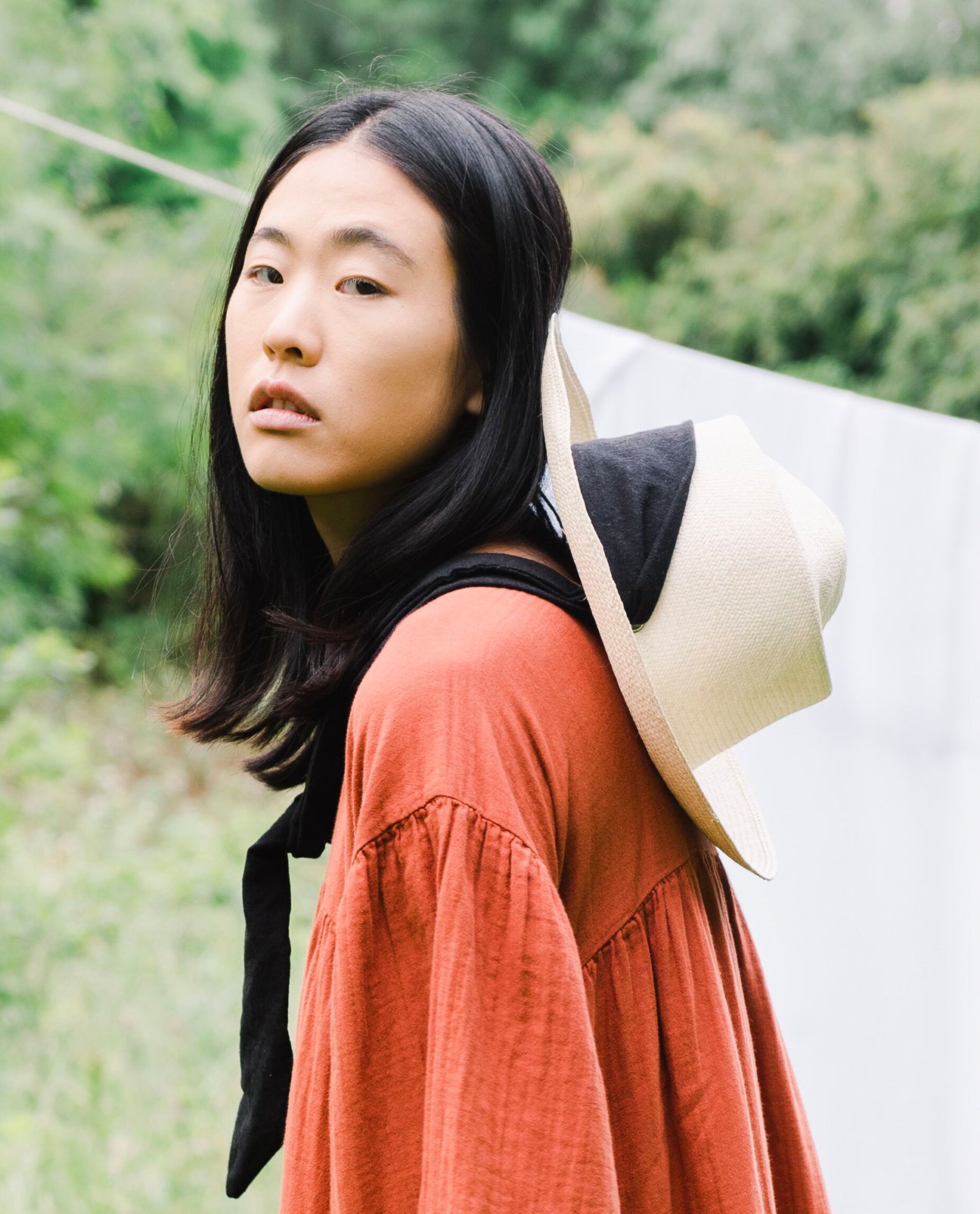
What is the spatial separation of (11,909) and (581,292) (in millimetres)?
5502

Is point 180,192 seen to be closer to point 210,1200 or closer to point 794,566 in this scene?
point 210,1200

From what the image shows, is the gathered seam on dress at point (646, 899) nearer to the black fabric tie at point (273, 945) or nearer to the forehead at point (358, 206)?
the black fabric tie at point (273, 945)

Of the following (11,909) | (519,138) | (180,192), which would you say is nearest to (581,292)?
(180,192)

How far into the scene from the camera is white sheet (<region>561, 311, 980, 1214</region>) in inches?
84.8

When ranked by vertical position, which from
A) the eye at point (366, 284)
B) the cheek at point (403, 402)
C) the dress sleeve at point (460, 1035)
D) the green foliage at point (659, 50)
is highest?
the green foliage at point (659, 50)

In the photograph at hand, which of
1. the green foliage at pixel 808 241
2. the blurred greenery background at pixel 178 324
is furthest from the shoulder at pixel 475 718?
the green foliage at pixel 808 241

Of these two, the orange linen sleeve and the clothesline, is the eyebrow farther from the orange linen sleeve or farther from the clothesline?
the clothesline

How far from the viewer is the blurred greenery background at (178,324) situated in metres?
3.18

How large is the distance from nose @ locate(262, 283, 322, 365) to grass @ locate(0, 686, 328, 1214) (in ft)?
4.33

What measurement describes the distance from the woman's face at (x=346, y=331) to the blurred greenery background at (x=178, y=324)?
14.9 inches

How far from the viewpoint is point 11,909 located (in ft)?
12.4

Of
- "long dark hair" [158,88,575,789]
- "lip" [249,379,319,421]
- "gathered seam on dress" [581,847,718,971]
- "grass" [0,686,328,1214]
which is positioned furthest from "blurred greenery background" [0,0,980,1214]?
"gathered seam on dress" [581,847,718,971]

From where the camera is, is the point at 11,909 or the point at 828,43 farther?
the point at 828,43

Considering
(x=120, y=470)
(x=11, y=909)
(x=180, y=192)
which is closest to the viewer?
(x=11, y=909)
